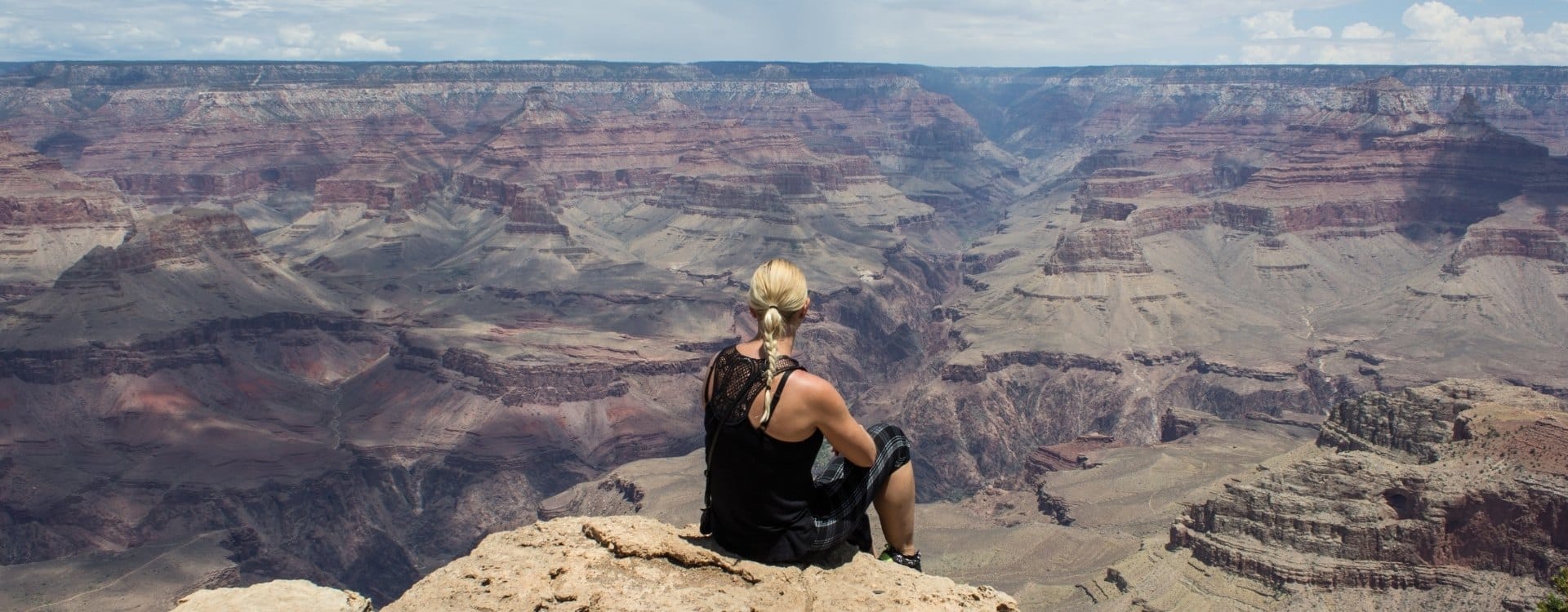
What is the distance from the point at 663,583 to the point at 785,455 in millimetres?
2020

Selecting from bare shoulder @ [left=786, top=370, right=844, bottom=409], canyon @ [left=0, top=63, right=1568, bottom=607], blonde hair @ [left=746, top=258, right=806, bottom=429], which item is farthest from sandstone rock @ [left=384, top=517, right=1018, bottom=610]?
canyon @ [left=0, top=63, right=1568, bottom=607]

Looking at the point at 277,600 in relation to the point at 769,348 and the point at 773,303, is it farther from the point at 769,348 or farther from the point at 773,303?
the point at 773,303

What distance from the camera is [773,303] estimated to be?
13.7 m

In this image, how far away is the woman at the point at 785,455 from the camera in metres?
13.7

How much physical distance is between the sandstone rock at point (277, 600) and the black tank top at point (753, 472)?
4395mm

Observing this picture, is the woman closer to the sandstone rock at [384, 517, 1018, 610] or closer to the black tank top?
the black tank top

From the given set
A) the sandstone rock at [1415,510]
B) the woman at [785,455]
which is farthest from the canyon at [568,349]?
the woman at [785,455]

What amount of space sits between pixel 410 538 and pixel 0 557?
28.0 m

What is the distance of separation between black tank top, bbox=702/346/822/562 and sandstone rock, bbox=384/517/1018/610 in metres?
0.30

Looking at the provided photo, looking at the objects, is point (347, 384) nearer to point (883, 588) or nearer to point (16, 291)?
point (16, 291)

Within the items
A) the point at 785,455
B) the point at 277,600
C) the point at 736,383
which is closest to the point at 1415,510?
the point at 785,455

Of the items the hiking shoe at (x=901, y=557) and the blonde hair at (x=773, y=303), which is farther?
the hiking shoe at (x=901, y=557)

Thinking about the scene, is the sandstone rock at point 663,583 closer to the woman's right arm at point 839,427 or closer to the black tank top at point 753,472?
the black tank top at point 753,472

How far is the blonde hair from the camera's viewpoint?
13.6 meters
